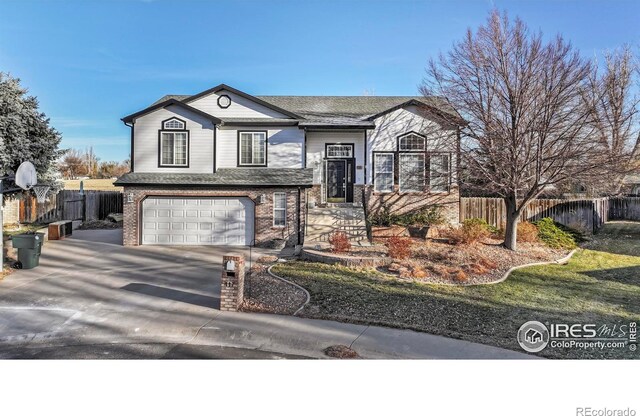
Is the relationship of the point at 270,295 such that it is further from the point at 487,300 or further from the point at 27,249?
the point at 27,249

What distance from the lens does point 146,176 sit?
536 inches

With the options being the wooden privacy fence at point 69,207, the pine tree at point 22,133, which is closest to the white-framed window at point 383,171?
the pine tree at point 22,133

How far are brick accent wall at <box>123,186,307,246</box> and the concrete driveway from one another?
13.5 ft

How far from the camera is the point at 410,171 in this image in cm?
1495

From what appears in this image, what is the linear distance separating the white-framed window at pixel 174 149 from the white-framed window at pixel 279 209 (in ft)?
12.4

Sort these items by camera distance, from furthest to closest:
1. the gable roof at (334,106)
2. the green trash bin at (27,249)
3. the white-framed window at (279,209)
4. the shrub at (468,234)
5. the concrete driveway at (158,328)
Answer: the gable roof at (334,106)
the white-framed window at (279,209)
the shrub at (468,234)
the green trash bin at (27,249)
the concrete driveway at (158,328)

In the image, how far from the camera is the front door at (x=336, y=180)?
601 inches

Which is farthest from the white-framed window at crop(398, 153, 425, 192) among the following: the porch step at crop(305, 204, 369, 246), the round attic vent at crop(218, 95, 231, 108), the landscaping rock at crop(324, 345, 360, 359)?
the landscaping rock at crop(324, 345, 360, 359)

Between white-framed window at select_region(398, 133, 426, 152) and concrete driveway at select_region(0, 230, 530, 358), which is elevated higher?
white-framed window at select_region(398, 133, 426, 152)

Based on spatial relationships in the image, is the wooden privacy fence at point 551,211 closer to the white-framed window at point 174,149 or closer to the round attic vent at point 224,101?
the round attic vent at point 224,101

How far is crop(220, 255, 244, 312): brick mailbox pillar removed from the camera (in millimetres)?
6691

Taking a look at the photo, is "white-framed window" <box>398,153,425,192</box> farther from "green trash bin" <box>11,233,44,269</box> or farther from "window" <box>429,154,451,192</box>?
"green trash bin" <box>11,233,44,269</box>

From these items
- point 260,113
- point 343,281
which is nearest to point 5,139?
point 260,113

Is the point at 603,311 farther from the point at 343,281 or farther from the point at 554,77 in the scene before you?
the point at 554,77
